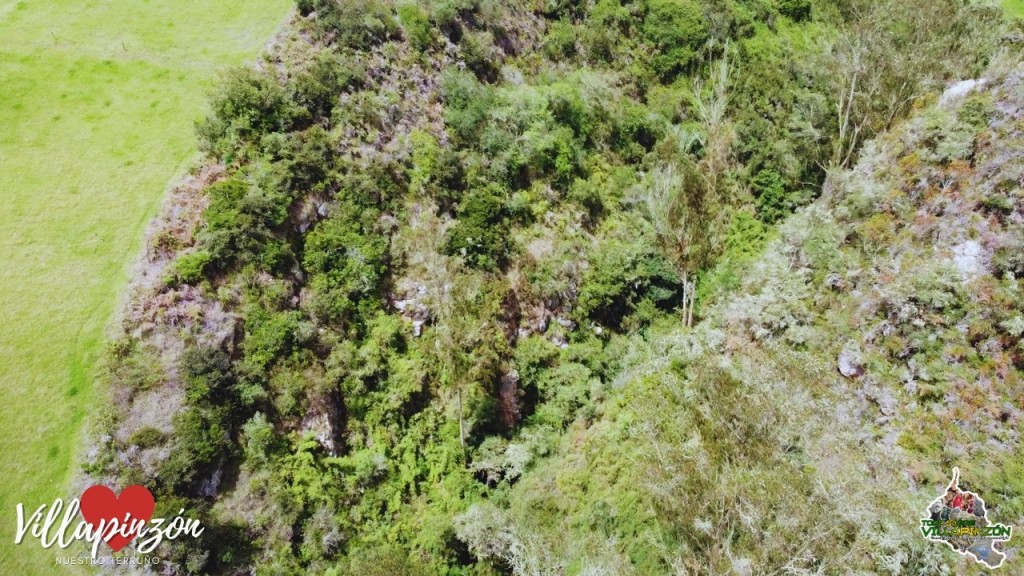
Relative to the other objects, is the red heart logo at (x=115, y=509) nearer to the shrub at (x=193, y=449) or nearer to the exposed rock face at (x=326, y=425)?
the shrub at (x=193, y=449)

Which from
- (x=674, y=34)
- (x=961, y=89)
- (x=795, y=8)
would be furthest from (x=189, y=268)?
(x=795, y=8)

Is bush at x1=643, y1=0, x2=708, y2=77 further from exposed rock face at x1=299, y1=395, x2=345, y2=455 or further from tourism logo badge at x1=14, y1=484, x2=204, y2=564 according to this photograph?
tourism logo badge at x1=14, y1=484, x2=204, y2=564

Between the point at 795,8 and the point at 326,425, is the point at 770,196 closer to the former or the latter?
the point at 795,8

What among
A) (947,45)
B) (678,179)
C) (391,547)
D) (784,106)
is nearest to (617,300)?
(678,179)

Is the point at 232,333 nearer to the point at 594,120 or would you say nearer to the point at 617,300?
the point at 617,300

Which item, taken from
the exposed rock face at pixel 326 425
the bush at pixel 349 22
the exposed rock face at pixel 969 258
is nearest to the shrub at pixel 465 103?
the bush at pixel 349 22

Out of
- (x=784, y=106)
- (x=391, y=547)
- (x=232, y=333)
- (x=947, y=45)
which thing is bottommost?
(x=391, y=547)
